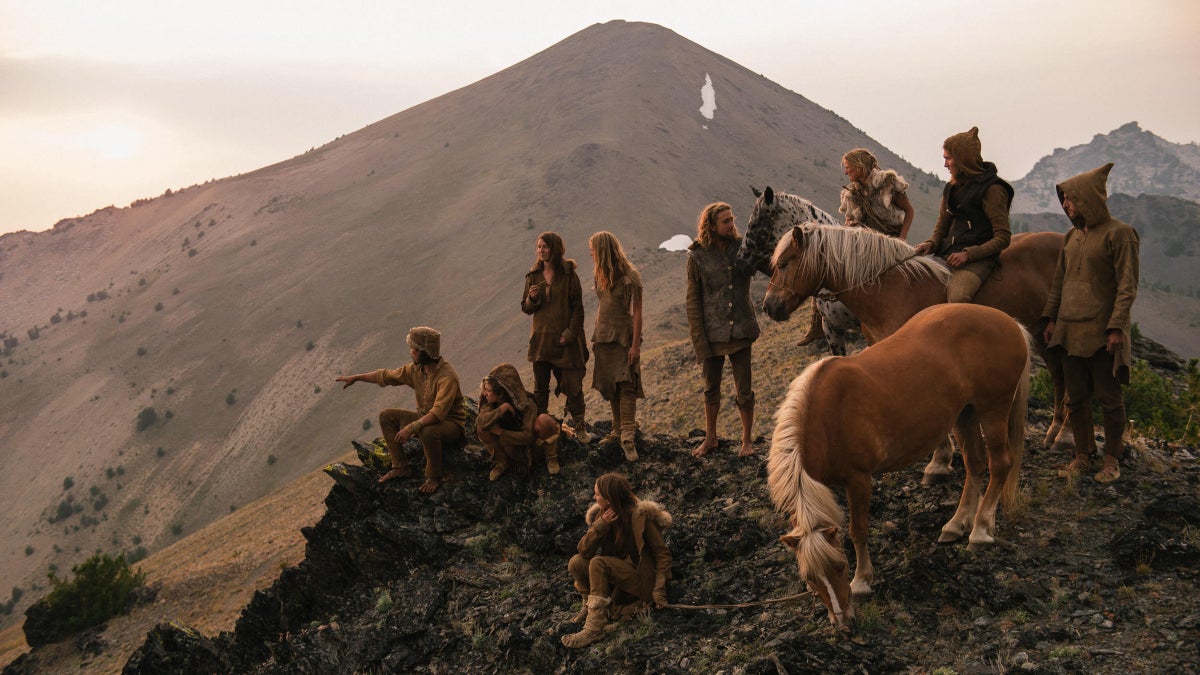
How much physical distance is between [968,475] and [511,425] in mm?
4323

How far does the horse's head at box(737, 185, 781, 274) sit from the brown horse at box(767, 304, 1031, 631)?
2120 mm

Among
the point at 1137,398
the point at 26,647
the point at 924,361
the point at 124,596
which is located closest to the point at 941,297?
the point at 924,361

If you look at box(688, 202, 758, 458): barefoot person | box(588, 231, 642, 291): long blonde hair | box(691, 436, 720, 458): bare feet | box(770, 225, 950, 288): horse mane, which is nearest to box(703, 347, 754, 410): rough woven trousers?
box(688, 202, 758, 458): barefoot person

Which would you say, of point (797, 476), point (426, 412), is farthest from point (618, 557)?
point (426, 412)

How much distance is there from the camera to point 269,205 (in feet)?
307

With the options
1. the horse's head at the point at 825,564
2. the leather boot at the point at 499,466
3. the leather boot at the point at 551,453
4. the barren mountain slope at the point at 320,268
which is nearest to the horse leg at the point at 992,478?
the horse's head at the point at 825,564

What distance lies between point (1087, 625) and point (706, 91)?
103 m

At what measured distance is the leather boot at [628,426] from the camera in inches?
345

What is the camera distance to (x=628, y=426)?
29.1 ft

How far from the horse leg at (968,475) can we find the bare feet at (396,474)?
17.2 feet

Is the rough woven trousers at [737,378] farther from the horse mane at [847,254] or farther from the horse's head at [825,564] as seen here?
the horse's head at [825,564]

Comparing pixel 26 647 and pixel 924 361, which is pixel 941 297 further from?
pixel 26 647

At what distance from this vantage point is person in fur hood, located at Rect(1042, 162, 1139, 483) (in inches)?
246

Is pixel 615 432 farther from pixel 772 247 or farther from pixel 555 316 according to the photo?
pixel 772 247
